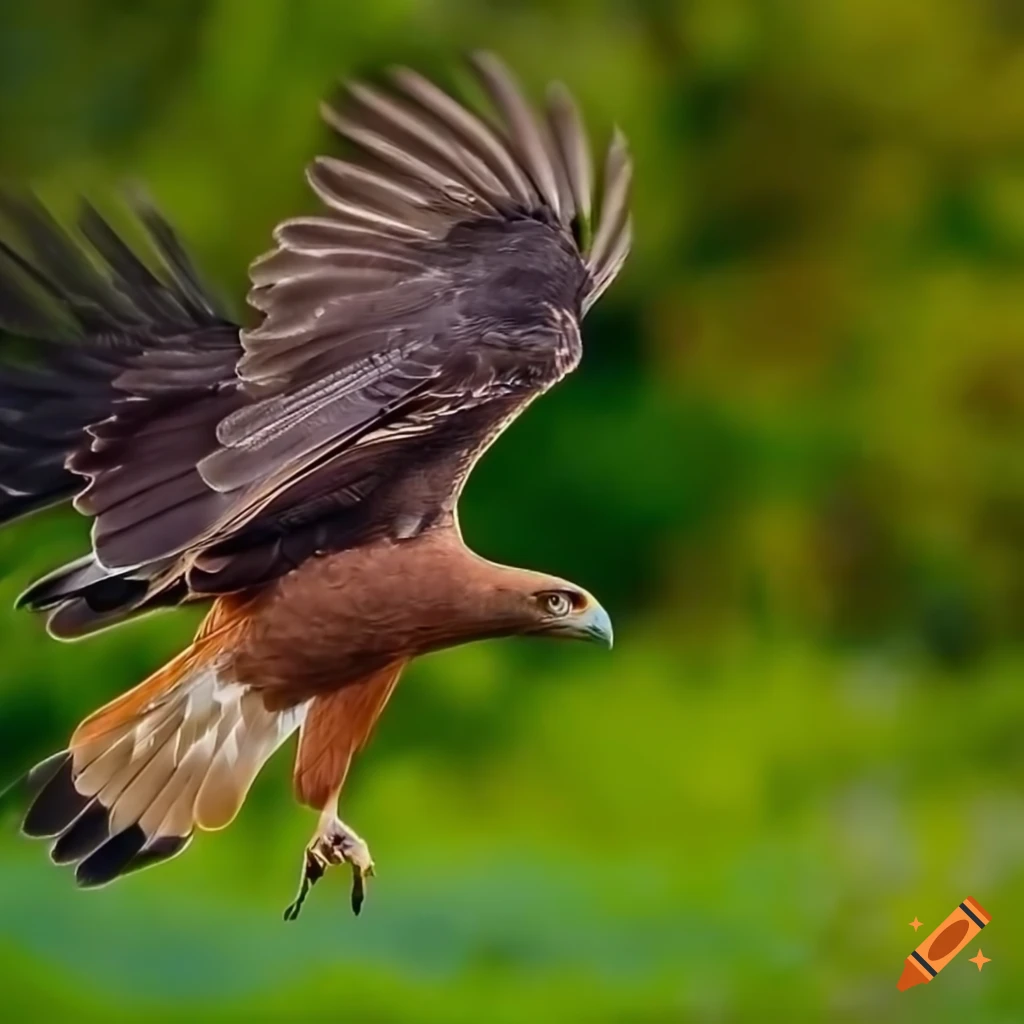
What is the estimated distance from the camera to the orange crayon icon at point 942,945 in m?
1.33

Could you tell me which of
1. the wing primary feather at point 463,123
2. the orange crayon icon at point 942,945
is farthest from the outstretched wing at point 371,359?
the orange crayon icon at point 942,945

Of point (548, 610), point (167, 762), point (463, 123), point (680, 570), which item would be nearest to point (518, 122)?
point (463, 123)

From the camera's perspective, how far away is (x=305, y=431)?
881 mm

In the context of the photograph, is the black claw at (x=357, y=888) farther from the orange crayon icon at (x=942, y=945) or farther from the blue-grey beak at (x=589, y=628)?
the orange crayon icon at (x=942, y=945)

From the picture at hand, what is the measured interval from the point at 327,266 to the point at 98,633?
24cm

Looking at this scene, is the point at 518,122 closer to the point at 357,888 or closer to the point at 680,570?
the point at 357,888

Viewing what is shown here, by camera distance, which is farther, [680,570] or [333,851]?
[680,570]

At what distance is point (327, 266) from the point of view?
898 mm

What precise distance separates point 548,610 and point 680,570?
556 millimetres

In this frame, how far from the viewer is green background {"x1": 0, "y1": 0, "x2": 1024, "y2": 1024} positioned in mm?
1219

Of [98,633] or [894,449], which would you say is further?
[894,449]

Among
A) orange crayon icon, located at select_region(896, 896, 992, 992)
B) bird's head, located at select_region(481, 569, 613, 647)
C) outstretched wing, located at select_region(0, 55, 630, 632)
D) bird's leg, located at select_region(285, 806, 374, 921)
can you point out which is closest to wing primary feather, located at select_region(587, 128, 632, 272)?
outstretched wing, located at select_region(0, 55, 630, 632)

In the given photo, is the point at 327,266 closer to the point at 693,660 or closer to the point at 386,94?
the point at 386,94

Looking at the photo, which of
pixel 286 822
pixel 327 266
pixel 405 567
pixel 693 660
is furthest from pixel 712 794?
pixel 327 266
